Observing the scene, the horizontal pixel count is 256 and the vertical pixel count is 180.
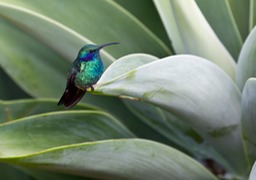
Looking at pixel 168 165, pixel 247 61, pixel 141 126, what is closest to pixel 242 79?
pixel 247 61

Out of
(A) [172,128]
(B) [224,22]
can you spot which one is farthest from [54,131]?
(B) [224,22]

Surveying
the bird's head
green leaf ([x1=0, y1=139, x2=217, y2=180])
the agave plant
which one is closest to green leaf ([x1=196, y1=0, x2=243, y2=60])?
the agave plant

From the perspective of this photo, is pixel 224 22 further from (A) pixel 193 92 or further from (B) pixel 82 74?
(B) pixel 82 74

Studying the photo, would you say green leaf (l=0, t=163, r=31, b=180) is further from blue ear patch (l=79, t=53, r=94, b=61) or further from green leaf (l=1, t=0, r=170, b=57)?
blue ear patch (l=79, t=53, r=94, b=61)

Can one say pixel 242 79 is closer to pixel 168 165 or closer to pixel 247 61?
→ pixel 247 61

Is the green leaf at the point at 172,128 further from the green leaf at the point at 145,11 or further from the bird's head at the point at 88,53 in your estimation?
the bird's head at the point at 88,53

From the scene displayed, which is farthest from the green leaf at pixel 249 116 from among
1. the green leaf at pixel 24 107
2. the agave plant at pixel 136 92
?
the green leaf at pixel 24 107

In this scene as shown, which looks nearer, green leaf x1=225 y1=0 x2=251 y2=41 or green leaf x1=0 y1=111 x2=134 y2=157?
green leaf x1=0 y1=111 x2=134 y2=157
